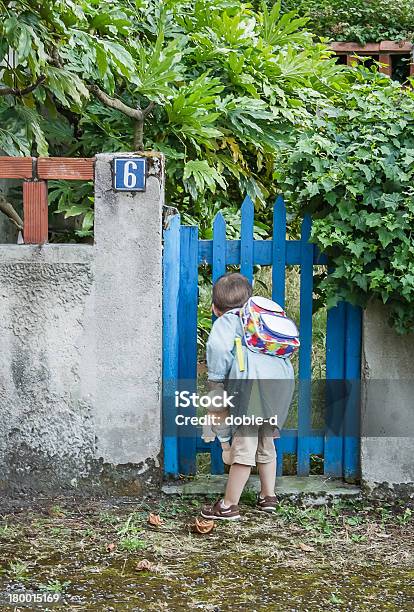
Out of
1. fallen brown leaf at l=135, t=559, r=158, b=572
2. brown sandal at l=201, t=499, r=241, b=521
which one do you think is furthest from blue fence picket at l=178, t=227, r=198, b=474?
fallen brown leaf at l=135, t=559, r=158, b=572

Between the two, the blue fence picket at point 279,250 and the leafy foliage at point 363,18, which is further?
the leafy foliage at point 363,18

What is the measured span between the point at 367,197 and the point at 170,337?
4.16 ft

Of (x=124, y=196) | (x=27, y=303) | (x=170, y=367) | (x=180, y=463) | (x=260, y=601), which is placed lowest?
(x=260, y=601)

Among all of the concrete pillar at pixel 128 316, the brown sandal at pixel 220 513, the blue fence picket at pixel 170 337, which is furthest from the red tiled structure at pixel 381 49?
the brown sandal at pixel 220 513

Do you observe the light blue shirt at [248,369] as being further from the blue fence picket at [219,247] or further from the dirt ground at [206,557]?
the dirt ground at [206,557]

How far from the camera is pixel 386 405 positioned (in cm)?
470

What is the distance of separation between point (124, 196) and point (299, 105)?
2.58 metres

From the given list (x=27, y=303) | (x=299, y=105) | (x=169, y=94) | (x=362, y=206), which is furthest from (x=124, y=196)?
(x=299, y=105)

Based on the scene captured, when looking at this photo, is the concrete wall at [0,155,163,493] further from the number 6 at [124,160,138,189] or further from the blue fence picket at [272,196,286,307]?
the blue fence picket at [272,196,286,307]

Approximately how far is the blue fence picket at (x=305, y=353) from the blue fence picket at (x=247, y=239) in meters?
0.28

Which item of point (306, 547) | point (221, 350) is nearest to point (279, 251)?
point (221, 350)

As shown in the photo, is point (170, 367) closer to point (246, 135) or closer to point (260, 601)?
point (260, 601)

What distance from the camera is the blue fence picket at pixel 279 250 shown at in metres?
4.70

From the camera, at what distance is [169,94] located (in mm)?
5922
